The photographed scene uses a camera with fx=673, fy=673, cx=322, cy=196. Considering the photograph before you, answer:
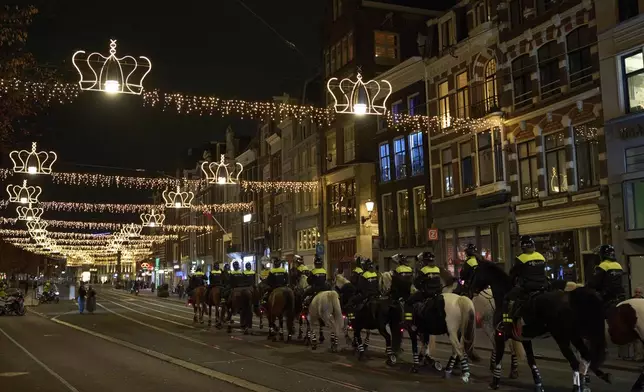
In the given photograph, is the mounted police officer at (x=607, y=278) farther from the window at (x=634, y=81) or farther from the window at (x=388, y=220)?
the window at (x=388, y=220)

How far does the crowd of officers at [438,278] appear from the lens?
38.7ft

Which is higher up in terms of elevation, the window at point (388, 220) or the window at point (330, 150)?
the window at point (330, 150)

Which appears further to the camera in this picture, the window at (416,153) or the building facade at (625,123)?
the window at (416,153)

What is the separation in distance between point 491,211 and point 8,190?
2272 centimetres

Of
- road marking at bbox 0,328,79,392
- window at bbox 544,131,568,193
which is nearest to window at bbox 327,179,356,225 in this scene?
window at bbox 544,131,568,193

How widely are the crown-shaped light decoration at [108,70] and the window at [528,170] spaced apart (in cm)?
1933

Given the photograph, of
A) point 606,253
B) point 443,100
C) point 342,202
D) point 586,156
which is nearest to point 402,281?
point 606,253

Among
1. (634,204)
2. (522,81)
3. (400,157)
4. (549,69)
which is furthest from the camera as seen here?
(400,157)

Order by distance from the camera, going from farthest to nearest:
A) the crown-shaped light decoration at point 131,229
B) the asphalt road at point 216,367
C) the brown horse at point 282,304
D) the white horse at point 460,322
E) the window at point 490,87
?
the crown-shaped light decoration at point 131,229 < the window at point 490,87 < the brown horse at point 282,304 < the white horse at point 460,322 < the asphalt road at point 216,367

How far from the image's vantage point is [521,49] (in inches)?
1176

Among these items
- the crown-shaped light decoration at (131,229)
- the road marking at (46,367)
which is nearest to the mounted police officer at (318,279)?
the road marking at (46,367)

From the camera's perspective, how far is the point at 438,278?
47.5 feet

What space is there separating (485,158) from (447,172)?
3.51 m

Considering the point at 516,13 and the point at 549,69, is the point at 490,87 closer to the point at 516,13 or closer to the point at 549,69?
the point at 516,13
